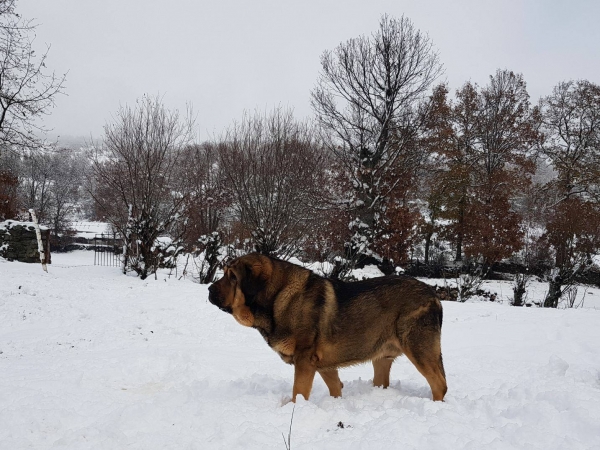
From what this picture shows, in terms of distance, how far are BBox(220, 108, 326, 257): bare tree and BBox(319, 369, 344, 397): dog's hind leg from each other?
9716 millimetres

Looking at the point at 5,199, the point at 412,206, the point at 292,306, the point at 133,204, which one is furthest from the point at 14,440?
the point at 412,206

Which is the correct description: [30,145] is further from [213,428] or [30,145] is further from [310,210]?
[213,428]

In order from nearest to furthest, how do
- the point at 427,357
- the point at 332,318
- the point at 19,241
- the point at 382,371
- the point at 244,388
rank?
the point at 427,357 → the point at 332,318 → the point at 382,371 → the point at 244,388 → the point at 19,241

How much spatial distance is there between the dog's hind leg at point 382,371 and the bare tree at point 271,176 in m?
9.54

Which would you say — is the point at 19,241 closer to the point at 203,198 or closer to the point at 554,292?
the point at 203,198

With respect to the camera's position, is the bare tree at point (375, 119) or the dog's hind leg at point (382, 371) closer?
the dog's hind leg at point (382, 371)

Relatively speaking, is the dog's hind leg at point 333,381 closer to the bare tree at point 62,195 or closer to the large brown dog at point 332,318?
the large brown dog at point 332,318

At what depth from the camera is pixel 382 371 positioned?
4.46 meters

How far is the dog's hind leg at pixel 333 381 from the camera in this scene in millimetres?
4160

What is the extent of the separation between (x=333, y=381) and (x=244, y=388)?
3.71ft

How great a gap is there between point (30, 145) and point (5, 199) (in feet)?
33.1

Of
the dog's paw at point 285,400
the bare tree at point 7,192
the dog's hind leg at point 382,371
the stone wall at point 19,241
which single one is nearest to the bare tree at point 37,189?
the bare tree at point 7,192

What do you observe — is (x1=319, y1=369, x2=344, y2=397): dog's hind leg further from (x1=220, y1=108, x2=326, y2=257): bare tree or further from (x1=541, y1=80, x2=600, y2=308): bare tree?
(x1=541, y1=80, x2=600, y2=308): bare tree

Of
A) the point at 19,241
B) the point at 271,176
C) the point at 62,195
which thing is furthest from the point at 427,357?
the point at 62,195
